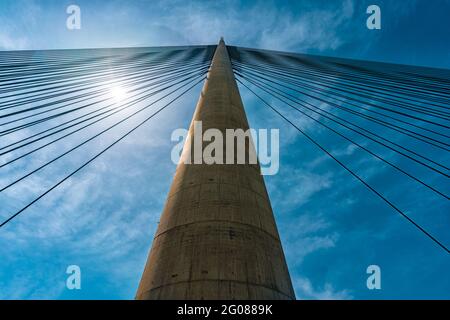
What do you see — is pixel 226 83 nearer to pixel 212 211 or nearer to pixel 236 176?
pixel 236 176

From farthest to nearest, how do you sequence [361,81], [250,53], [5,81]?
[250,53] → [361,81] → [5,81]

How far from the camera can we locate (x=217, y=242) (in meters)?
5.09

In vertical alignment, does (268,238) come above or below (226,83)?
below

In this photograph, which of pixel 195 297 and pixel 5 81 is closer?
pixel 195 297

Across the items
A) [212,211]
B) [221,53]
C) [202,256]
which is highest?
[221,53]

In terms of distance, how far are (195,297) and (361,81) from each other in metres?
11.2

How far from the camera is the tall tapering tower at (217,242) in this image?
179 inches

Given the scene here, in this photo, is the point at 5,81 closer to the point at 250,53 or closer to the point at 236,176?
the point at 236,176

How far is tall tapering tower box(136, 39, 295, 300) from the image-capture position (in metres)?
4.56
